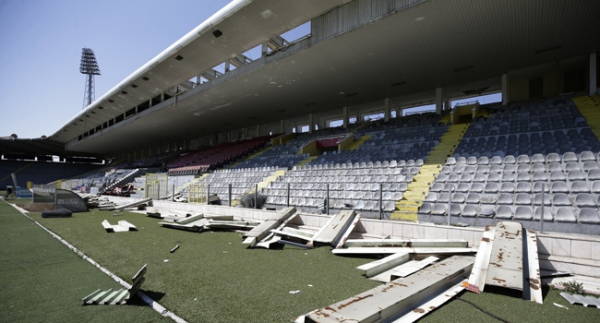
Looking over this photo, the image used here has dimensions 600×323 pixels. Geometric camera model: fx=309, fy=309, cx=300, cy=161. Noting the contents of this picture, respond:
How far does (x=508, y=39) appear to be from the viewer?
11609 mm

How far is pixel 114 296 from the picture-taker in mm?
3363

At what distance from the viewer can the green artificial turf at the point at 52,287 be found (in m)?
2.93

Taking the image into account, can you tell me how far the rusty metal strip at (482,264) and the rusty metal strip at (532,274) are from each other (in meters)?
0.44

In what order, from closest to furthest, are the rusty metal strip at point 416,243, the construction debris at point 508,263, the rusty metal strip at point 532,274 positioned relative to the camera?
1. the rusty metal strip at point 532,274
2. the construction debris at point 508,263
3. the rusty metal strip at point 416,243

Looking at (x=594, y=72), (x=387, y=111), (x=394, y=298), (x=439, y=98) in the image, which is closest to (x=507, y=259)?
(x=394, y=298)

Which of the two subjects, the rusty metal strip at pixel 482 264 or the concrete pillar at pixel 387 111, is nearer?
the rusty metal strip at pixel 482 264

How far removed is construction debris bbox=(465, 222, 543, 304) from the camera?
12.2 ft

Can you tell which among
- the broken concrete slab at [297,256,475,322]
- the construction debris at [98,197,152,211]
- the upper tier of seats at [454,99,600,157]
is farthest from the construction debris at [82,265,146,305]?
the construction debris at [98,197,152,211]

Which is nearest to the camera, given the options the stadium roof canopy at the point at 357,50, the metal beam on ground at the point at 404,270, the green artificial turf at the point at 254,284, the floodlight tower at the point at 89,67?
the green artificial turf at the point at 254,284

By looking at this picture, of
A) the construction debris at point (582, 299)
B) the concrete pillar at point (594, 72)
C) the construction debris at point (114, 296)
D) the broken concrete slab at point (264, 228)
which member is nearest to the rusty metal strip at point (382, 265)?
the construction debris at point (582, 299)

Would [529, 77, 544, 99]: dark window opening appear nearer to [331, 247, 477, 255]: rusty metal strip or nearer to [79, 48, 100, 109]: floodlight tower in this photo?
[331, 247, 477, 255]: rusty metal strip

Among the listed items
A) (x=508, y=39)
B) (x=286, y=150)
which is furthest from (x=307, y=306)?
(x=286, y=150)

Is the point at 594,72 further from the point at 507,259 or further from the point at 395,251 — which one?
the point at 395,251

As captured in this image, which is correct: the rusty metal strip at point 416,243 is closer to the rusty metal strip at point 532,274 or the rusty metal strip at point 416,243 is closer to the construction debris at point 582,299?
the rusty metal strip at point 532,274
